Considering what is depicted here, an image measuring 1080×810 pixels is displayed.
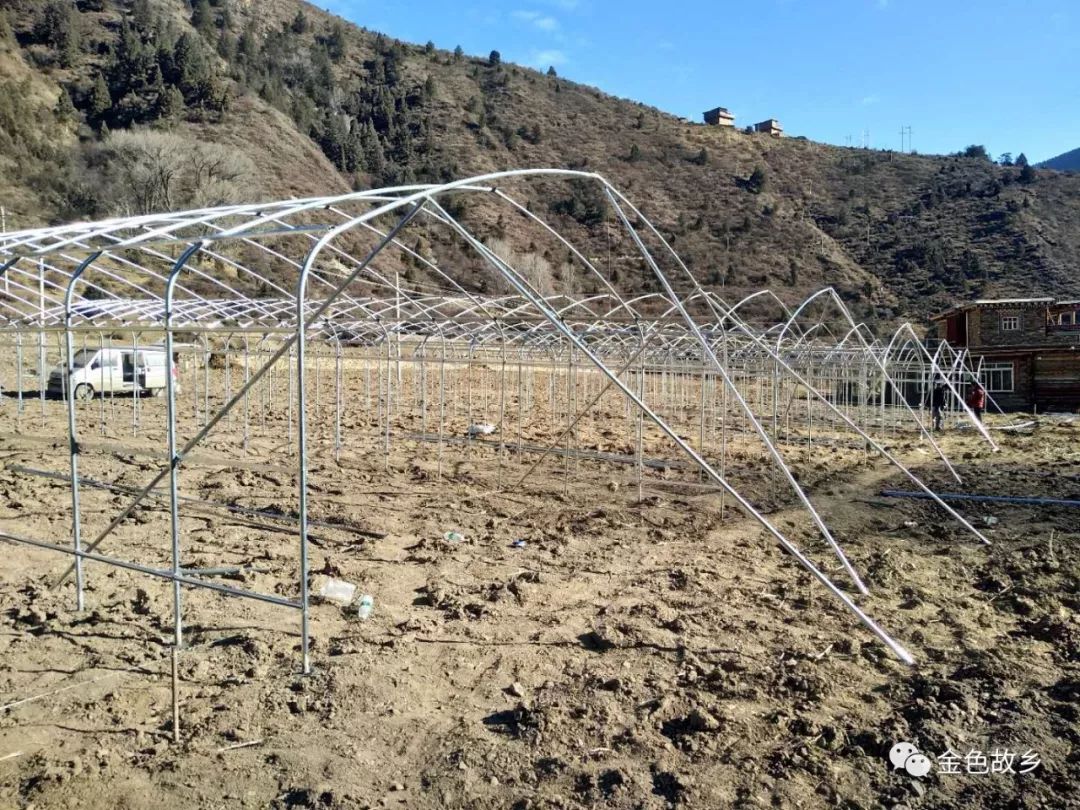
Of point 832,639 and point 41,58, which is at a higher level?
point 41,58

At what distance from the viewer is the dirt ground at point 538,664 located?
12.2 ft

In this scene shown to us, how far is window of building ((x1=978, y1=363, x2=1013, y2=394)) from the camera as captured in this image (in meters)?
27.1

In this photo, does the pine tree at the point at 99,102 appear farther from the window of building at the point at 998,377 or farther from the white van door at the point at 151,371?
the window of building at the point at 998,377

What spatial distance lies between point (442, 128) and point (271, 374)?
154 feet

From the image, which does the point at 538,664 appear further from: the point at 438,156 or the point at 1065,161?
the point at 1065,161

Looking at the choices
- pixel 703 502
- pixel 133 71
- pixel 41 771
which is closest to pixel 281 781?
pixel 41 771

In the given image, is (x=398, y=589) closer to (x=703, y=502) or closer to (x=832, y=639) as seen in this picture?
(x=832, y=639)

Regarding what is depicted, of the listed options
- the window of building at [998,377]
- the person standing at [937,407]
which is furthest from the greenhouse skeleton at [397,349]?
the window of building at [998,377]

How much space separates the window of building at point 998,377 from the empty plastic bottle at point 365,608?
26.7 m

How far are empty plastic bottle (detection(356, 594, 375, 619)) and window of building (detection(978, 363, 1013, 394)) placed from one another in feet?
87.6

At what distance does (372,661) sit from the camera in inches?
196

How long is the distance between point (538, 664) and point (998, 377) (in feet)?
93.5

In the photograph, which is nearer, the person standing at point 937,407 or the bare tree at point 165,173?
the person standing at point 937,407

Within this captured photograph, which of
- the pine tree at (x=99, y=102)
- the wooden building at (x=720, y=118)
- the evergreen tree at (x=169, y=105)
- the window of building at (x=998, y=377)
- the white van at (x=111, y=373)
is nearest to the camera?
the white van at (x=111, y=373)
